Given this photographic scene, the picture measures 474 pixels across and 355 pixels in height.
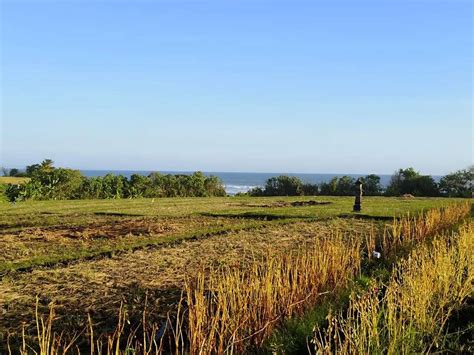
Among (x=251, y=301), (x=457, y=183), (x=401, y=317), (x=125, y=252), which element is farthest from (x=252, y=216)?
(x=457, y=183)

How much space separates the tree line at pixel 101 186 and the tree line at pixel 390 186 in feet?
13.4

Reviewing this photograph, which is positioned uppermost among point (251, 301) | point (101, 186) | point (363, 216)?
point (101, 186)

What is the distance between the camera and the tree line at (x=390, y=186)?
28734 mm

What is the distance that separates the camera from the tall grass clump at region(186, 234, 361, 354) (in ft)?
10.6

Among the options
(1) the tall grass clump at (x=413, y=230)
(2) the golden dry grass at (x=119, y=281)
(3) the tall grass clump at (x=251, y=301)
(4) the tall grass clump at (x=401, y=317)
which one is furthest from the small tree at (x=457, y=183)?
(3) the tall grass clump at (x=251, y=301)

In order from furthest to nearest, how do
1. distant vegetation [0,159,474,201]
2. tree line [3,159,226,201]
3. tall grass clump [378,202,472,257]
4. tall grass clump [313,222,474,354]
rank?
distant vegetation [0,159,474,201]
tree line [3,159,226,201]
tall grass clump [378,202,472,257]
tall grass clump [313,222,474,354]

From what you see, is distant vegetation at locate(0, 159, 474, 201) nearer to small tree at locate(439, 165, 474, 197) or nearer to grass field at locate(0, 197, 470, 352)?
small tree at locate(439, 165, 474, 197)

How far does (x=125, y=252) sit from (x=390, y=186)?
24.8 meters

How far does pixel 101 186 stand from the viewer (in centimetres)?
2427

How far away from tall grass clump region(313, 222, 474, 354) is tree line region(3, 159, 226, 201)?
1956 cm

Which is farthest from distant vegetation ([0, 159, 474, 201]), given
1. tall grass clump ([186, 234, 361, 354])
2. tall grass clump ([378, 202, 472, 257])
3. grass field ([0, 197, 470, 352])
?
tall grass clump ([186, 234, 361, 354])

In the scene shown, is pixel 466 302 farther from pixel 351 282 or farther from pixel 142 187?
pixel 142 187

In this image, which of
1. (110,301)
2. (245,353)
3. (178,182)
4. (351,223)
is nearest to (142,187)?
(178,182)

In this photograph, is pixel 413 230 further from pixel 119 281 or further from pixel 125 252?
pixel 119 281
